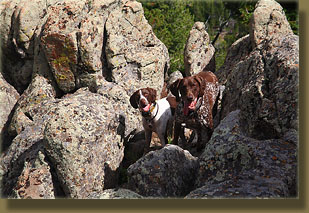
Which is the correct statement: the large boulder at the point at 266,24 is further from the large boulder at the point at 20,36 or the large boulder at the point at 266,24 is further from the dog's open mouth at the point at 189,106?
the large boulder at the point at 20,36

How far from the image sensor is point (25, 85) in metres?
14.7

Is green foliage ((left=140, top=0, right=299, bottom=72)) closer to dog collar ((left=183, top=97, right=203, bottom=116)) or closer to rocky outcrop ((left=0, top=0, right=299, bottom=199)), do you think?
rocky outcrop ((left=0, top=0, right=299, bottom=199))

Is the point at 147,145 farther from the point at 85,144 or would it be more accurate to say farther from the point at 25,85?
the point at 25,85

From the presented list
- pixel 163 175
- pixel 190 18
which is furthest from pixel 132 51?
pixel 190 18

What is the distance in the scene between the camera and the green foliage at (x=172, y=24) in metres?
20.9

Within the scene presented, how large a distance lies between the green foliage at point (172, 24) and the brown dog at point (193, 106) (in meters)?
9.46

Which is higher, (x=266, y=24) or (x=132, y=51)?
(x=266, y=24)

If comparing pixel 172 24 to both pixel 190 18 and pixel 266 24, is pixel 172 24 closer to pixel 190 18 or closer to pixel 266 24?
pixel 190 18

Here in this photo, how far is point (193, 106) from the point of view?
9508mm

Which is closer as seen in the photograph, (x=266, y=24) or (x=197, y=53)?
(x=266, y=24)

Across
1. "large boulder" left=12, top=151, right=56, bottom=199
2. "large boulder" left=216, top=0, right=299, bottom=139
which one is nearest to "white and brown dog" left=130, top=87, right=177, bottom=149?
"large boulder" left=216, top=0, right=299, bottom=139

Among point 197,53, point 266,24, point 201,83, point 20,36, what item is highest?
point 266,24

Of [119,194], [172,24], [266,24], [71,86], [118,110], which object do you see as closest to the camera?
[119,194]

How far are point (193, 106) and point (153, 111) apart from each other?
1.19 m
